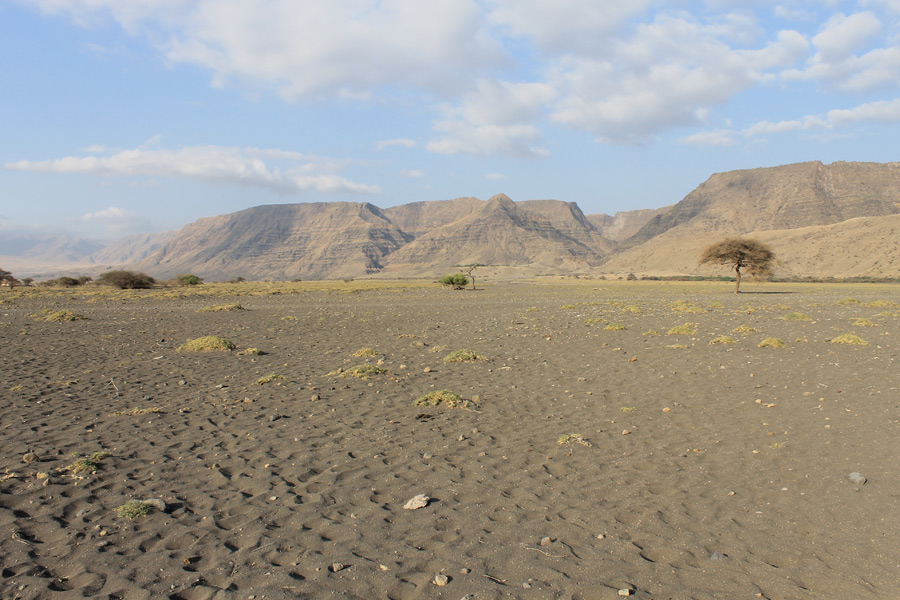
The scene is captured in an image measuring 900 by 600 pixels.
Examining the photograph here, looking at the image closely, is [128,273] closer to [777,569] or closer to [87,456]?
[87,456]

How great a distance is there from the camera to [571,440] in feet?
25.2

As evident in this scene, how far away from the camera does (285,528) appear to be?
5.00 metres

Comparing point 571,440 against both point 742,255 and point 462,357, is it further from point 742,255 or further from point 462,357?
point 742,255

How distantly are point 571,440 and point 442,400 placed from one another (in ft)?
9.23

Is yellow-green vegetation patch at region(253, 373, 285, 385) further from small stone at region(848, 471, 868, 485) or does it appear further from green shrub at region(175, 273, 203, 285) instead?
green shrub at region(175, 273, 203, 285)

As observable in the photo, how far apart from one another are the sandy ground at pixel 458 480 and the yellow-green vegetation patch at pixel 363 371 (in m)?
0.28

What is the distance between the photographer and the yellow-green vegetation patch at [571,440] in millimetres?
7555

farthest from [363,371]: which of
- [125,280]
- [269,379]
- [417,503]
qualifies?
[125,280]

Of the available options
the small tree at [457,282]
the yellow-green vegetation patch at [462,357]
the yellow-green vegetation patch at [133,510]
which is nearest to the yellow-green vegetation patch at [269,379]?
the yellow-green vegetation patch at [462,357]

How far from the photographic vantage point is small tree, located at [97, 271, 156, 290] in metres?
65.7

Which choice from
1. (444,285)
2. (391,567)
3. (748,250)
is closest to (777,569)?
(391,567)

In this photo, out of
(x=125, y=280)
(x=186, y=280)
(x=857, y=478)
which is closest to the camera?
(x=857, y=478)

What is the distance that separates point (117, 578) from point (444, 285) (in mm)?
70618

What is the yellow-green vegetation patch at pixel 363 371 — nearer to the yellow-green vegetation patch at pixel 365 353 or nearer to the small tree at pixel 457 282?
the yellow-green vegetation patch at pixel 365 353
